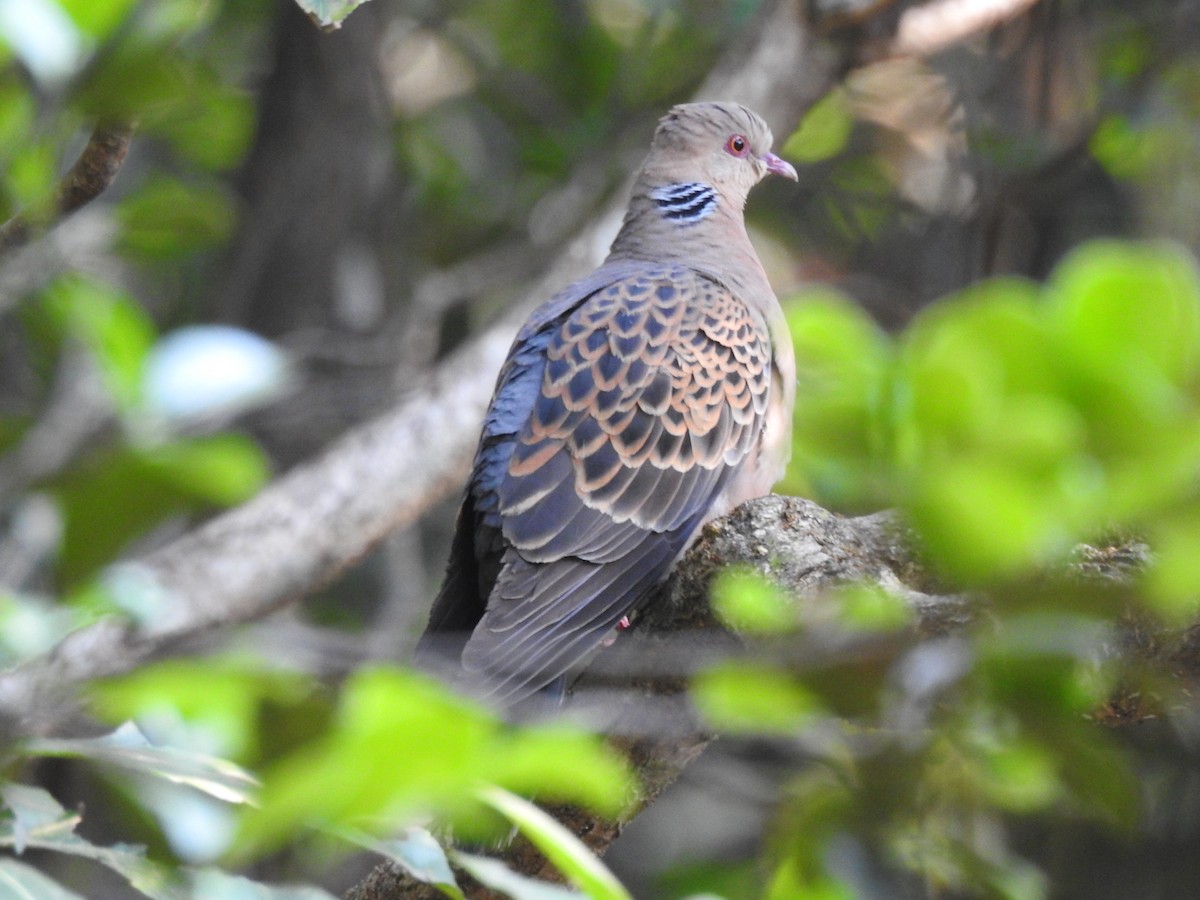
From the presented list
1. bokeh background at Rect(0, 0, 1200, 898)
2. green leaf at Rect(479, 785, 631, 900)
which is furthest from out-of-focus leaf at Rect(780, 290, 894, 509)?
green leaf at Rect(479, 785, 631, 900)

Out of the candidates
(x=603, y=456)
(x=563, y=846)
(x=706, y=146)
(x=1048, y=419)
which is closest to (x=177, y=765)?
(x=563, y=846)

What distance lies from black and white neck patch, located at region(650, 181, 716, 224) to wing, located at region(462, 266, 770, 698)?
0.39m

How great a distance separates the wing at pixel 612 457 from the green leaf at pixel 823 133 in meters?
1.98

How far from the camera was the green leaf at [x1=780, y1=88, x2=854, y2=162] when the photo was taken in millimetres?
4746

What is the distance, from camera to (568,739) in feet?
3.05

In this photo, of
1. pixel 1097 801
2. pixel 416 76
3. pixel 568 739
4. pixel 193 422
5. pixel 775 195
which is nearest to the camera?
pixel 568 739

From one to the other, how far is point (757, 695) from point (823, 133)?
4022 millimetres

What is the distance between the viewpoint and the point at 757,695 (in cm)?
101

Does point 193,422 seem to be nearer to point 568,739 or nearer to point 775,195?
point 775,195

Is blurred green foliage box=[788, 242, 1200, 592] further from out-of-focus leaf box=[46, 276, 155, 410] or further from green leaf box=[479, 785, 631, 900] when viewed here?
out-of-focus leaf box=[46, 276, 155, 410]

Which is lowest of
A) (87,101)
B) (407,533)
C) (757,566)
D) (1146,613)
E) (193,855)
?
(407,533)

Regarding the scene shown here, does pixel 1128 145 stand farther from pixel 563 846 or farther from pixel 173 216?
pixel 563 846

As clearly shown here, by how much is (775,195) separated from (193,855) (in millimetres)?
3394

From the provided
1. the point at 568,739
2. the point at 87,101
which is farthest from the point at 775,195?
the point at 568,739
